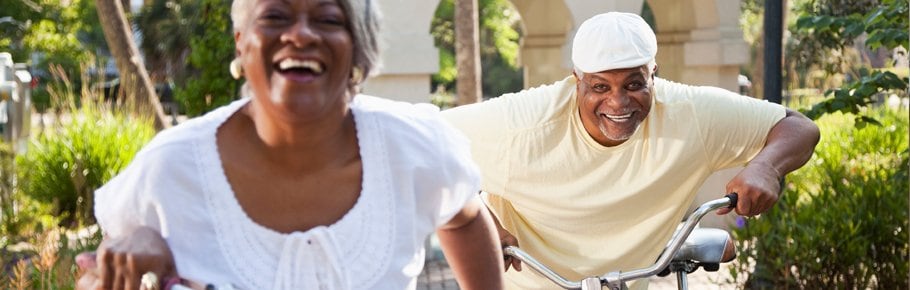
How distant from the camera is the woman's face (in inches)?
80.8

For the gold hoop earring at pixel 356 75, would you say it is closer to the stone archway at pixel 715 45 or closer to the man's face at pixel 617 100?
the man's face at pixel 617 100

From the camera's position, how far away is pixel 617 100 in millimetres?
3725

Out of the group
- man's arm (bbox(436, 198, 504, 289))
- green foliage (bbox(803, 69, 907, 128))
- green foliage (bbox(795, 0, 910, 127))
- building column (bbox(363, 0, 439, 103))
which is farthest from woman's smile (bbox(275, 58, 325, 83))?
building column (bbox(363, 0, 439, 103))

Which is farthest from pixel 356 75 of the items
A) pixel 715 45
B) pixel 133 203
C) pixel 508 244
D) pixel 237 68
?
pixel 715 45

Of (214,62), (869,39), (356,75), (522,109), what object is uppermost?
(356,75)

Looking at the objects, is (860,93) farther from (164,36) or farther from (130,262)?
(164,36)

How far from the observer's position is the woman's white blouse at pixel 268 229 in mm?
2111

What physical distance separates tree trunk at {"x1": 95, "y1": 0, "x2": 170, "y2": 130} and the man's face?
12.2m

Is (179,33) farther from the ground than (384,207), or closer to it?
closer to it

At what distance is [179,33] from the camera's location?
41312 mm

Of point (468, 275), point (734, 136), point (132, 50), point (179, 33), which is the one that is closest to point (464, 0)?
point (132, 50)

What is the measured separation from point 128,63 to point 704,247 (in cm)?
1285

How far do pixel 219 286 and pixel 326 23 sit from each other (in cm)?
41

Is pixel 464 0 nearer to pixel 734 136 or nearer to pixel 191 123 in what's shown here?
pixel 734 136
